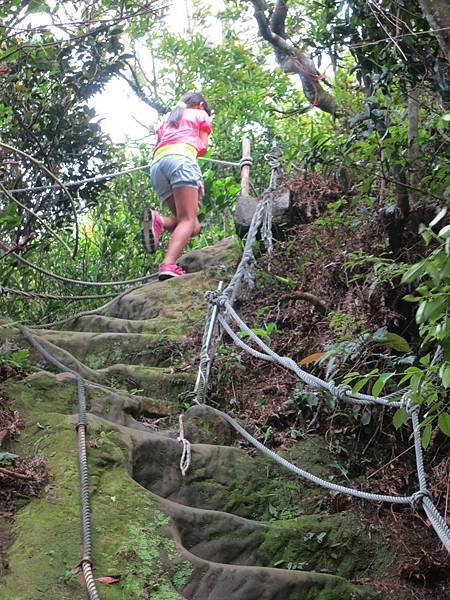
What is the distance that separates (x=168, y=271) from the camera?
5727 mm

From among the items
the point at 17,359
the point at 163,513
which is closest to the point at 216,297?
the point at 17,359

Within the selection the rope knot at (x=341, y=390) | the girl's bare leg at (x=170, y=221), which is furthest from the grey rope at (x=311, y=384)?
the girl's bare leg at (x=170, y=221)

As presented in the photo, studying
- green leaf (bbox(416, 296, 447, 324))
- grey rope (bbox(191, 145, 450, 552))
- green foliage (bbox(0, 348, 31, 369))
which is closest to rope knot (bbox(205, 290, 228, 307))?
grey rope (bbox(191, 145, 450, 552))

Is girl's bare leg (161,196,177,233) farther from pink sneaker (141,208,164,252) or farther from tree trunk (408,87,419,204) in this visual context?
tree trunk (408,87,419,204)

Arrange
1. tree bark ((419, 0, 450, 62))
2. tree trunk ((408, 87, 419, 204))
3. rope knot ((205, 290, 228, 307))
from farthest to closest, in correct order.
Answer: rope knot ((205, 290, 228, 307))
tree trunk ((408, 87, 419, 204))
tree bark ((419, 0, 450, 62))

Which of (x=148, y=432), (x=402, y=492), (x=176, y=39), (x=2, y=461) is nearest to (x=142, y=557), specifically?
(x=2, y=461)

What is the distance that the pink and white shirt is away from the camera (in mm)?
5668

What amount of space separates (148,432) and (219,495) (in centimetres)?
44

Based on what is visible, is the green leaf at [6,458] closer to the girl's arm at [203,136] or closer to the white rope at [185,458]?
the white rope at [185,458]

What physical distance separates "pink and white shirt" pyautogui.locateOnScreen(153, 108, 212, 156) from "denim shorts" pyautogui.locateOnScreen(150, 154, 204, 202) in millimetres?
201

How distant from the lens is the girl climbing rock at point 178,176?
5504mm

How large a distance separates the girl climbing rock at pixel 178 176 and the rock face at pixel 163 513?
5.38 ft

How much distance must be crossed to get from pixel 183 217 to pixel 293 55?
80.5 inches

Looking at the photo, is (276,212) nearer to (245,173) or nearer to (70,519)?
(245,173)
